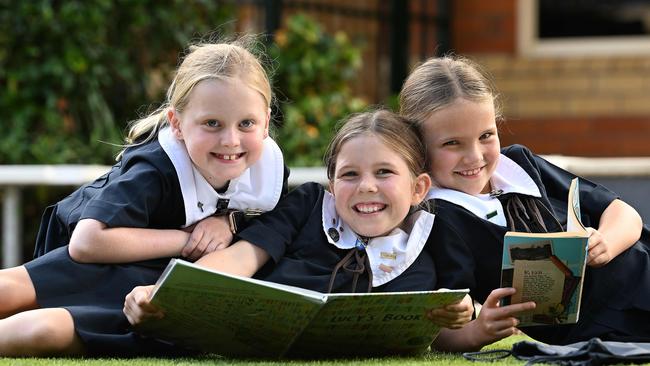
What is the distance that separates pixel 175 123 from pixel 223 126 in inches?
7.3

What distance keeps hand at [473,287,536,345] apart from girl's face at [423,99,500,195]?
15.9 inches

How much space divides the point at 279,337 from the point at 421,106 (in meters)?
0.86

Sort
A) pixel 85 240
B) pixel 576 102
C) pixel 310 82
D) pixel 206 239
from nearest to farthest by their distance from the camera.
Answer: pixel 85 240 < pixel 206 239 < pixel 310 82 < pixel 576 102

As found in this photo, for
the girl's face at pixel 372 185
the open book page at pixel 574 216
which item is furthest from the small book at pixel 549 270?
the girl's face at pixel 372 185

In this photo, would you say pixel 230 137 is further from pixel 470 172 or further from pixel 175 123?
pixel 470 172

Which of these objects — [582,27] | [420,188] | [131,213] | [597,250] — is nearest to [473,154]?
[420,188]

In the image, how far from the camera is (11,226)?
230 inches

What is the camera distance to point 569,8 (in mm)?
8375

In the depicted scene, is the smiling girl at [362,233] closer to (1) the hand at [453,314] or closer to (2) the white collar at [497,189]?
(2) the white collar at [497,189]

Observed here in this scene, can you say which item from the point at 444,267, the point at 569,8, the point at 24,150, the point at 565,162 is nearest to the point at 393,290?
the point at 444,267

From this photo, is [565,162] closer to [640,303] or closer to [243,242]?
[640,303]

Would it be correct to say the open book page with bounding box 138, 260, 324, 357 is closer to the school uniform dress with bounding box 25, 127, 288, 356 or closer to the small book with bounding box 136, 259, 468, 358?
the small book with bounding box 136, 259, 468, 358

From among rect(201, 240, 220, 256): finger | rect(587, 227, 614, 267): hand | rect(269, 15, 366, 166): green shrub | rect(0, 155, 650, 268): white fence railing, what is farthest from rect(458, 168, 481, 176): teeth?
rect(269, 15, 366, 166): green shrub

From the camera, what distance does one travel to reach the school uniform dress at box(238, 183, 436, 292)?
137 inches
